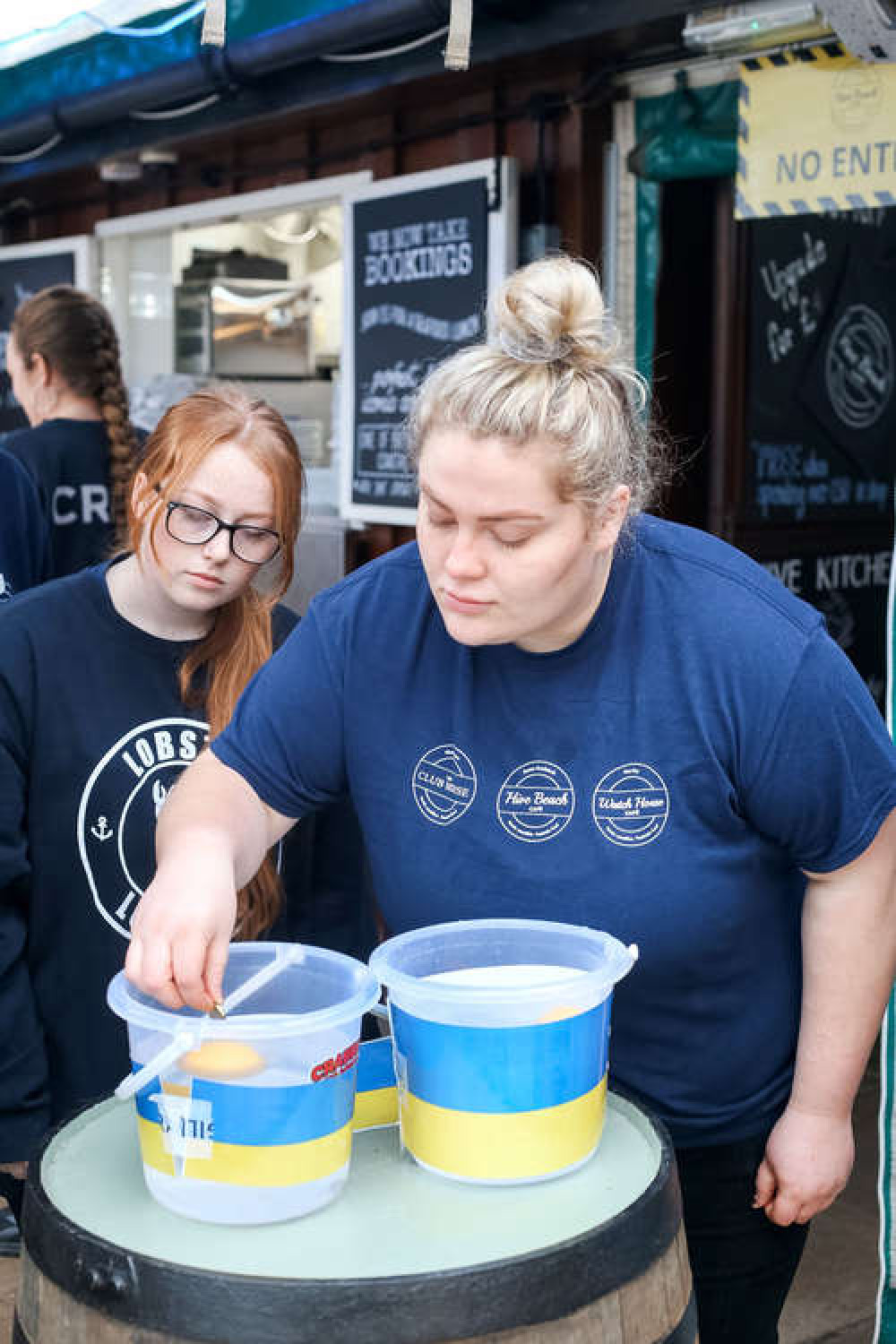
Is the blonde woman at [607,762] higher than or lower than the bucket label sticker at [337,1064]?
higher

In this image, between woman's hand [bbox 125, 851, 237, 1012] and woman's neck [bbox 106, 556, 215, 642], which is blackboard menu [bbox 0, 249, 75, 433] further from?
woman's hand [bbox 125, 851, 237, 1012]

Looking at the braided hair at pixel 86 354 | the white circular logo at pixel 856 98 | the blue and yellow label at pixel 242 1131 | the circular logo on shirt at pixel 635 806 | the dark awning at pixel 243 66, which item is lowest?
the blue and yellow label at pixel 242 1131

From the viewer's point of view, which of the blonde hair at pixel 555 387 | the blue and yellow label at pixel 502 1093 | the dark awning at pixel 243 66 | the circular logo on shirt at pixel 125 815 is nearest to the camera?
the blue and yellow label at pixel 502 1093

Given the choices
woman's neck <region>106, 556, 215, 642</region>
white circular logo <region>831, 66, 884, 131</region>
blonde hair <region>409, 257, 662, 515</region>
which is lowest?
woman's neck <region>106, 556, 215, 642</region>

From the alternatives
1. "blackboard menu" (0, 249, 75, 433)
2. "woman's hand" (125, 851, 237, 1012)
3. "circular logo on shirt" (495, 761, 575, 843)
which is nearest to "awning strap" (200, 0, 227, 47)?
"circular logo on shirt" (495, 761, 575, 843)

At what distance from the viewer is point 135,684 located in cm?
234

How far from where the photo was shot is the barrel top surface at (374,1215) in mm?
1352

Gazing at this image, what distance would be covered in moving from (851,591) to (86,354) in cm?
294

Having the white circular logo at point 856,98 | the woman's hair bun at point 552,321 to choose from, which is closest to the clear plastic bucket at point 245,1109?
the woman's hair bun at point 552,321

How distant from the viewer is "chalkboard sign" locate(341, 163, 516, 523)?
472 centimetres

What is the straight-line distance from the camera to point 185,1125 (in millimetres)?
1399

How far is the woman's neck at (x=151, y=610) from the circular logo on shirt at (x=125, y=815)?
0.15m

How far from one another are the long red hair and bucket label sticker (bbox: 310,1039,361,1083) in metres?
0.87

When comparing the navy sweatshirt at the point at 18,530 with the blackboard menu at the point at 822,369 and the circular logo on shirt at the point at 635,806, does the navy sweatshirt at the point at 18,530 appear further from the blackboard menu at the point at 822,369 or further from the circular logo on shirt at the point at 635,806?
the blackboard menu at the point at 822,369
